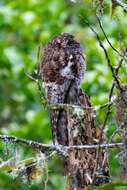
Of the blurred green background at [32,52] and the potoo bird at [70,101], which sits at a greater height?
the blurred green background at [32,52]

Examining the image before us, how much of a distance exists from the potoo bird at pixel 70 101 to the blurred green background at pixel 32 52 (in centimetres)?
229

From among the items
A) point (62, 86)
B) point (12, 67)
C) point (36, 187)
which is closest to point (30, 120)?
point (12, 67)

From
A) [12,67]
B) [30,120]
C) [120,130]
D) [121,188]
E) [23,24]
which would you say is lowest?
[121,188]

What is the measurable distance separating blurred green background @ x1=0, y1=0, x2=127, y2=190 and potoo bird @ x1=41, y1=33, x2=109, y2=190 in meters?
2.29

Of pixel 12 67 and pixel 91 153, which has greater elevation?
pixel 12 67

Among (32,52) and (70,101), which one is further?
(32,52)

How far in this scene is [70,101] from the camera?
2.78 m

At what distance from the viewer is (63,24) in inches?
262

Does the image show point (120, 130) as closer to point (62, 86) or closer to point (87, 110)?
point (87, 110)

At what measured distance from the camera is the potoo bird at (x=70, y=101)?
269 centimetres

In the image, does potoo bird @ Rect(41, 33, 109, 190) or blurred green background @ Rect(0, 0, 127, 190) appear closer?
potoo bird @ Rect(41, 33, 109, 190)

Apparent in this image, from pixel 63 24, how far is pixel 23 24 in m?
0.33

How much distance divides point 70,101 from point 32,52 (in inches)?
143

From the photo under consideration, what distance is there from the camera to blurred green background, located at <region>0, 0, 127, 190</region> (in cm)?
556
